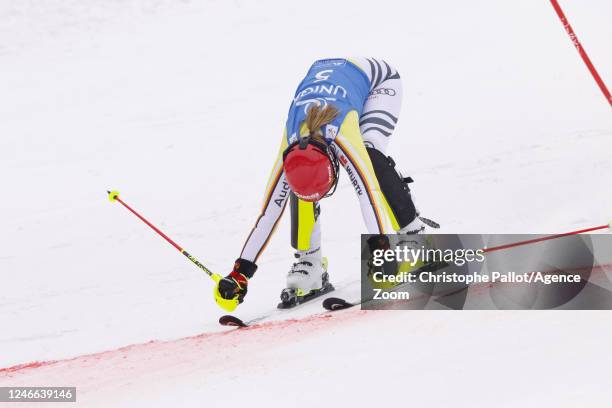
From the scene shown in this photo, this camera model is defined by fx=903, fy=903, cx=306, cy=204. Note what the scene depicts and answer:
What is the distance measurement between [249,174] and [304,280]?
3.09 metres

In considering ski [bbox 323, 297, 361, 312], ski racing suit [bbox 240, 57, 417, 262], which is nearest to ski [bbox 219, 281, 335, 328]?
ski racing suit [bbox 240, 57, 417, 262]

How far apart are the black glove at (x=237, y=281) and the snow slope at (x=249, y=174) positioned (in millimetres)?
251

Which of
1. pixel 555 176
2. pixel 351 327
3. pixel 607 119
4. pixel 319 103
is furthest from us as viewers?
pixel 607 119

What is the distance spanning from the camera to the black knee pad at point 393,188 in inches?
206

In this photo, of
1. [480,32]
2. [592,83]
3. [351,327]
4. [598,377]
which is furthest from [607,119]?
[598,377]

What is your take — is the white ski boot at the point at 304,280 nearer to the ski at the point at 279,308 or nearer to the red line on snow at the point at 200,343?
the ski at the point at 279,308

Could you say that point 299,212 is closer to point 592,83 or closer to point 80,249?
point 80,249

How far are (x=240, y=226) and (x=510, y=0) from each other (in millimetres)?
6386

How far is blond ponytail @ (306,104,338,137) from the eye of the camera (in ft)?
16.0

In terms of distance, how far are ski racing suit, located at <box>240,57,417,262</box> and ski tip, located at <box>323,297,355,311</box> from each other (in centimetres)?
50

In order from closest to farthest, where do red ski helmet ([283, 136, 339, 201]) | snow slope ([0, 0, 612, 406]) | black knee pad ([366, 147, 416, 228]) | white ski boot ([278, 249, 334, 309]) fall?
snow slope ([0, 0, 612, 406]) → red ski helmet ([283, 136, 339, 201]) → black knee pad ([366, 147, 416, 228]) → white ski boot ([278, 249, 334, 309])

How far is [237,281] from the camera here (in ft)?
16.9

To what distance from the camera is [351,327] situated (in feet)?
15.4

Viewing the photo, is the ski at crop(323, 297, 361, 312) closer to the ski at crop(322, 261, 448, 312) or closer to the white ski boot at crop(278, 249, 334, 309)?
the ski at crop(322, 261, 448, 312)
